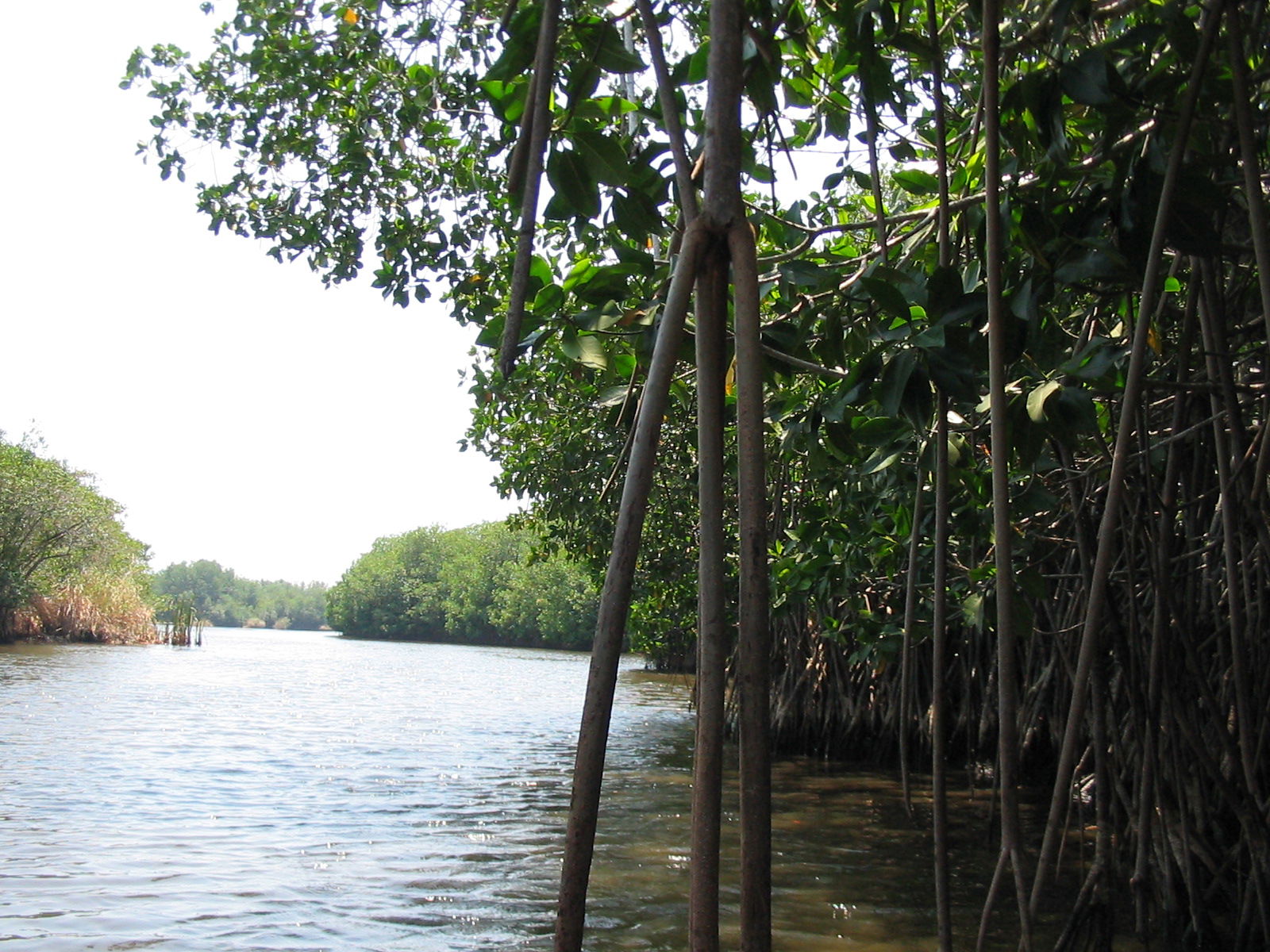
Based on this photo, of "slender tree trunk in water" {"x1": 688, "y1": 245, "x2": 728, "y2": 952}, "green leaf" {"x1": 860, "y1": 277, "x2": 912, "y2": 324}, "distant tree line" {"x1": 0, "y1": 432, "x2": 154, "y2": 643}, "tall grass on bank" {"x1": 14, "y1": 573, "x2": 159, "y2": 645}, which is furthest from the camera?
"tall grass on bank" {"x1": 14, "y1": 573, "x2": 159, "y2": 645}

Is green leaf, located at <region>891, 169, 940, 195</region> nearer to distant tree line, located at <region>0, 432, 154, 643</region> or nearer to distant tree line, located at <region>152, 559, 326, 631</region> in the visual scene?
distant tree line, located at <region>0, 432, 154, 643</region>

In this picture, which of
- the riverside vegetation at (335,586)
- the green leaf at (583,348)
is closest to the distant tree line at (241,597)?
the riverside vegetation at (335,586)

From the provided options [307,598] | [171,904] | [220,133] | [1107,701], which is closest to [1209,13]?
[1107,701]

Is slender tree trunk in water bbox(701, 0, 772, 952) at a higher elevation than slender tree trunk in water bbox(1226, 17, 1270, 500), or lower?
lower

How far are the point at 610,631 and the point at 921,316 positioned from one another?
1355 millimetres

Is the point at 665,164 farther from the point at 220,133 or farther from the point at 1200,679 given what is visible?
Result: the point at 220,133

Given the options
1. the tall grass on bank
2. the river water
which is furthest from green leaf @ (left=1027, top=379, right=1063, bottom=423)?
the tall grass on bank

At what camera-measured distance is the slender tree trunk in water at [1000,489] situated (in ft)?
4.35

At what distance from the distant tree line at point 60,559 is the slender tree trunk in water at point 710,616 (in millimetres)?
31402

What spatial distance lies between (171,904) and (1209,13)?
508cm

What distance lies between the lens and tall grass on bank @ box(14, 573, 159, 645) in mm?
30125

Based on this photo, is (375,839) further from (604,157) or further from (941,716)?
(604,157)

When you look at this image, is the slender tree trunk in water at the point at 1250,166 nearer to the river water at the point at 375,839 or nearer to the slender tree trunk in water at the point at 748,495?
the slender tree trunk in water at the point at 748,495

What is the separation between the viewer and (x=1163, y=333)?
3605mm
